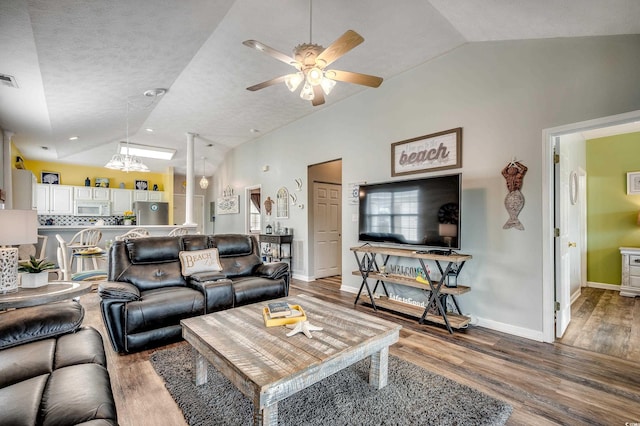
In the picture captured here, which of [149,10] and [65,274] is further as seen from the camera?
[65,274]

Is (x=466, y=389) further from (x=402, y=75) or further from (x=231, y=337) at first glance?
(x=402, y=75)

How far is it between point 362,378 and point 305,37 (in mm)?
3485

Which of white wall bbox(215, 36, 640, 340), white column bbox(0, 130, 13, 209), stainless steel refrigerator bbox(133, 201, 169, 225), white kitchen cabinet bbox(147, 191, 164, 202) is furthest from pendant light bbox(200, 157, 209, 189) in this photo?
white wall bbox(215, 36, 640, 340)

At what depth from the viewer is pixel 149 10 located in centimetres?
269

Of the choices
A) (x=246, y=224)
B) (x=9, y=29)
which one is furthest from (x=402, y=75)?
(x=246, y=224)

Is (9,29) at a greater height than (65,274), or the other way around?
(9,29)

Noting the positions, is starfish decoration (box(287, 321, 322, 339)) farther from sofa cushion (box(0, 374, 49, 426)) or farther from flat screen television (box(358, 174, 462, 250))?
flat screen television (box(358, 174, 462, 250))

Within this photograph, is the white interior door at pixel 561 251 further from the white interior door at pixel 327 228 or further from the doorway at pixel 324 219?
the white interior door at pixel 327 228

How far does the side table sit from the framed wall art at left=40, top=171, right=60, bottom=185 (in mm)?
7560

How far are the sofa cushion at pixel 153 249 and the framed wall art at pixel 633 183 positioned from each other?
6858 mm

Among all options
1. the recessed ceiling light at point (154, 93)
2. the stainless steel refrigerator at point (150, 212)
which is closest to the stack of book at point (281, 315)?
the recessed ceiling light at point (154, 93)

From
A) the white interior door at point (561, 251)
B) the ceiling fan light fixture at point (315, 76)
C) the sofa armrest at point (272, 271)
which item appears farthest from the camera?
the sofa armrest at point (272, 271)

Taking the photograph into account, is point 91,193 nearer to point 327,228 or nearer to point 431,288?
point 327,228

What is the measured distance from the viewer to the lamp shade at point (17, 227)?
1973 millimetres
